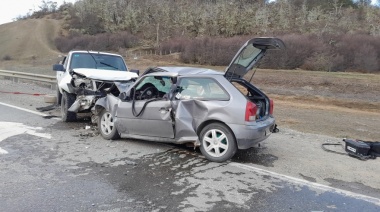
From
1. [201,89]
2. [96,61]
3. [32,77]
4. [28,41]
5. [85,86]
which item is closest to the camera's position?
[201,89]

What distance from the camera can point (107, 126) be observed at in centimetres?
727

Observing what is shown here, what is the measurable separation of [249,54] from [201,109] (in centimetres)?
153

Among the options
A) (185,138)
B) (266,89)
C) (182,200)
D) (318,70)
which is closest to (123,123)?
(185,138)

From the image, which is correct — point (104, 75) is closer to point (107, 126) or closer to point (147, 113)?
point (107, 126)

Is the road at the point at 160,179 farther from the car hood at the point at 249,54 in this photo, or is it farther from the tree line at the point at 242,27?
the tree line at the point at 242,27

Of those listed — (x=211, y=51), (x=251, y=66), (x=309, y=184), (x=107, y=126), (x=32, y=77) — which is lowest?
(x=309, y=184)

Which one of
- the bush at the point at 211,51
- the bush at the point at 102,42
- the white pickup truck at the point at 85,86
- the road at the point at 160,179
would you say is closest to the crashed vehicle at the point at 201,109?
the road at the point at 160,179

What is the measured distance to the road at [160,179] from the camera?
423 centimetres

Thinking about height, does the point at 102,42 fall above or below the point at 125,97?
above

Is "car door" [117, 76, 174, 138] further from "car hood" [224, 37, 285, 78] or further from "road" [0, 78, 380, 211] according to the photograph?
"car hood" [224, 37, 285, 78]

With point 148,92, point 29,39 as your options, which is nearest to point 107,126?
point 148,92

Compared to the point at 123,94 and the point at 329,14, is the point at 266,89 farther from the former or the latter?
the point at 329,14

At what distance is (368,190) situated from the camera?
4.94m

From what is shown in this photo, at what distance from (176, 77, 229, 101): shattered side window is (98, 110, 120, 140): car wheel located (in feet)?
5.73
